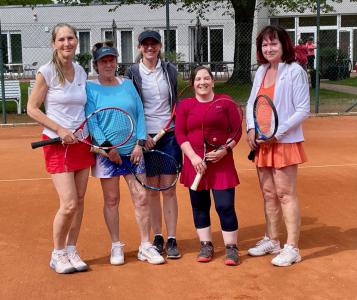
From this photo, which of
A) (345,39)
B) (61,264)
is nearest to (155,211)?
(61,264)

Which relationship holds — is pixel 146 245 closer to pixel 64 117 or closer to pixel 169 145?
pixel 169 145

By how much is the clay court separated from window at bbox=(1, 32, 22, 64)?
2267cm

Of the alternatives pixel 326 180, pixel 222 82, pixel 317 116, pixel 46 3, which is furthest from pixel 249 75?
pixel 46 3

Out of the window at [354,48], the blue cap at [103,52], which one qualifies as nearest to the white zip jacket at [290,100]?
the blue cap at [103,52]

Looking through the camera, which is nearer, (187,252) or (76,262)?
(76,262)

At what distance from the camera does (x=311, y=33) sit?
31641mm

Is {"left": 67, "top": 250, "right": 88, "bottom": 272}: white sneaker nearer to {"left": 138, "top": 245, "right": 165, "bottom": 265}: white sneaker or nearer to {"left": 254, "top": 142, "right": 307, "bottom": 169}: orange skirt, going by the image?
{"left": 138, "top": 245, "right": 165, "bottom": 265}: white sneaker

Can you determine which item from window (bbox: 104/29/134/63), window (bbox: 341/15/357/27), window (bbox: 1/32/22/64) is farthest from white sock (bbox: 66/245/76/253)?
window (bbox: 341/15/357/27)

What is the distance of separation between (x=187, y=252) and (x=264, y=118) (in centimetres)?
136

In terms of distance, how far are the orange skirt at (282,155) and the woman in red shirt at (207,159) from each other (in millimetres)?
276

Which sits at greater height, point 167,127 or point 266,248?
point 167,127

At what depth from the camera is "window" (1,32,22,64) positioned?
29805 millimetres

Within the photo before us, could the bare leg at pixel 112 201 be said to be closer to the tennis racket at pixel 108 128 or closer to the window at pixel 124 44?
the tennis racket at pixel 108 128

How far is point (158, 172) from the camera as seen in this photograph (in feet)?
16.6
